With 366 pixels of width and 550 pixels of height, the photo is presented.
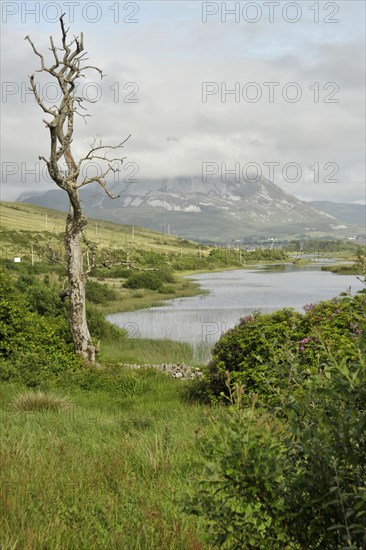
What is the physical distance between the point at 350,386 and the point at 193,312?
1460 inches

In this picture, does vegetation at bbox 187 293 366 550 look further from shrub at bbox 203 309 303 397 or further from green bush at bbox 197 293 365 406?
shrub at bbox 203 309 303 397

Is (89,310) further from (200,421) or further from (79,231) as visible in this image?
(200,421)

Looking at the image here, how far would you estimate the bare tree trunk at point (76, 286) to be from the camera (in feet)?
54.5

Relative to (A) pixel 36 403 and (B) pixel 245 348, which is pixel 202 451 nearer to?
(A) pixel 36 403

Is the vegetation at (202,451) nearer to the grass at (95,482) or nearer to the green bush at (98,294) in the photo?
the grass at (95,482)

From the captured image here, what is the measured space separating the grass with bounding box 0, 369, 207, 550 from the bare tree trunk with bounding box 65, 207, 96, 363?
6.62m

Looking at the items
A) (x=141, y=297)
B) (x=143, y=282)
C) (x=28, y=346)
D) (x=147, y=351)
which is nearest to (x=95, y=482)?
(x=28, y=346)

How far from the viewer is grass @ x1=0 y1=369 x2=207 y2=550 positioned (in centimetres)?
413

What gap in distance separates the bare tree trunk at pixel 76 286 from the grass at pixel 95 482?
662cm

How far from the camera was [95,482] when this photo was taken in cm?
566

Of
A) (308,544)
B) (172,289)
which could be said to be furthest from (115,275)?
(308,544)

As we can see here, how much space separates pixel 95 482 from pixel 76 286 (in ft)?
37.1

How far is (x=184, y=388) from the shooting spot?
45.4 ft

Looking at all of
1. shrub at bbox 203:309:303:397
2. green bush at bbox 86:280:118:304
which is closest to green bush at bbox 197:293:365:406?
shrub at bbox 203:309:303:397
